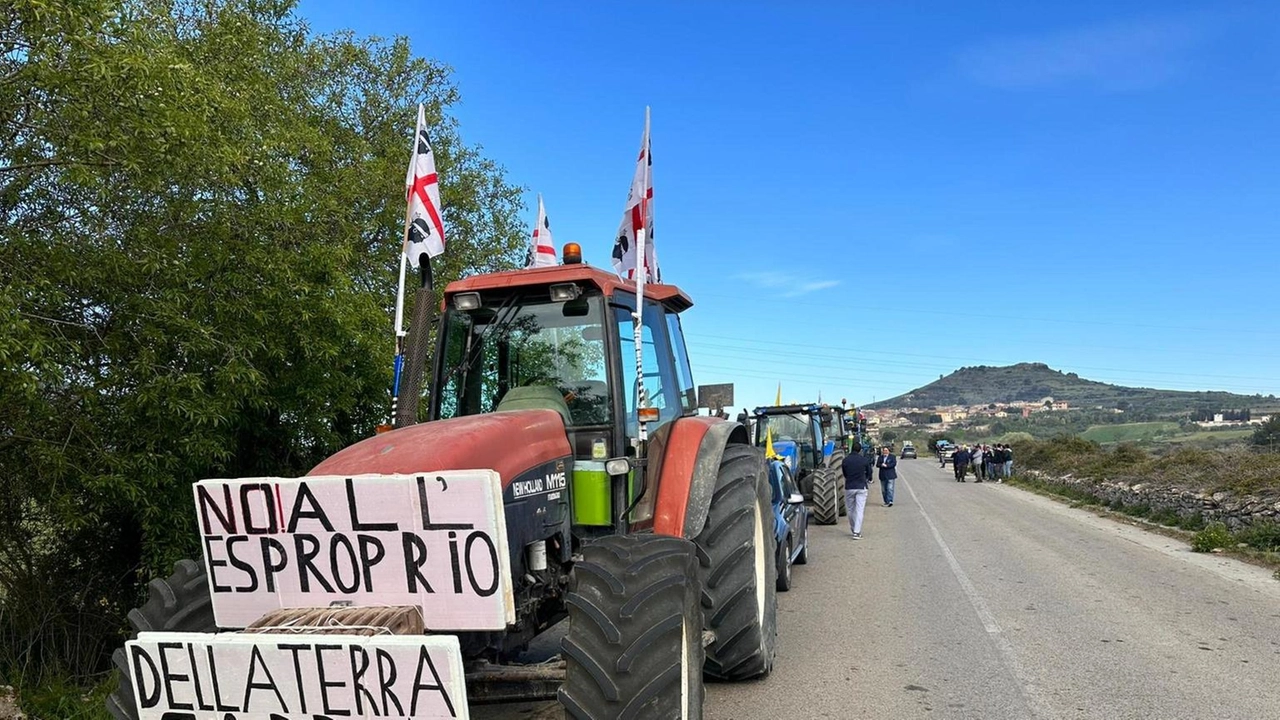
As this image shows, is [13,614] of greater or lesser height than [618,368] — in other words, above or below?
below

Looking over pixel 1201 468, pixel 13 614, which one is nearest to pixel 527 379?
pixel 13 614

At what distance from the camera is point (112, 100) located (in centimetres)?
587

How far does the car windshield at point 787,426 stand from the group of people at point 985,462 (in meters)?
21.0

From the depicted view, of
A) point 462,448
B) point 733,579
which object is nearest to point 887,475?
point 733,579

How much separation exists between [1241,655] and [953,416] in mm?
162048

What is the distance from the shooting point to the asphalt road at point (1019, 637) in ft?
17.8

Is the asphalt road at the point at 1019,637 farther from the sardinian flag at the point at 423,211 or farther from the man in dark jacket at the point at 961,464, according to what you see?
the man in dark jacket at the point at 961,464

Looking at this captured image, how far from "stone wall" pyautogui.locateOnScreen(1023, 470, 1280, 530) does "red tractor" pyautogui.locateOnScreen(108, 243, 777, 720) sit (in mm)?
12184

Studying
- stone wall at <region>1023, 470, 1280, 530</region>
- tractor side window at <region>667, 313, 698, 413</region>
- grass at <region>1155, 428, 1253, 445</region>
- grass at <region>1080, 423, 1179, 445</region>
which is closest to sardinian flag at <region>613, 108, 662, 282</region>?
tractor side window at <region>667, 313, 698, 413</region>

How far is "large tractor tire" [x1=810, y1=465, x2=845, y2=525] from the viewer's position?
16.5 meters

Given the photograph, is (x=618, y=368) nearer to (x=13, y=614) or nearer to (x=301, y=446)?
(x=301, y=446)

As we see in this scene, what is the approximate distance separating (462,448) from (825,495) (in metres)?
13.7

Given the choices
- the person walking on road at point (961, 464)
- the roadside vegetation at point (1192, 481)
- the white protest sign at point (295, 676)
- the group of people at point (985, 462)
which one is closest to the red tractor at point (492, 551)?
the white protest sign at point (295, 676)

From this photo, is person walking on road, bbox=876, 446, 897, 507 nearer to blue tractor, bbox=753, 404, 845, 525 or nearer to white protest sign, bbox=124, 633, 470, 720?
blue tractor, bbox=753, 404, 845, 525
